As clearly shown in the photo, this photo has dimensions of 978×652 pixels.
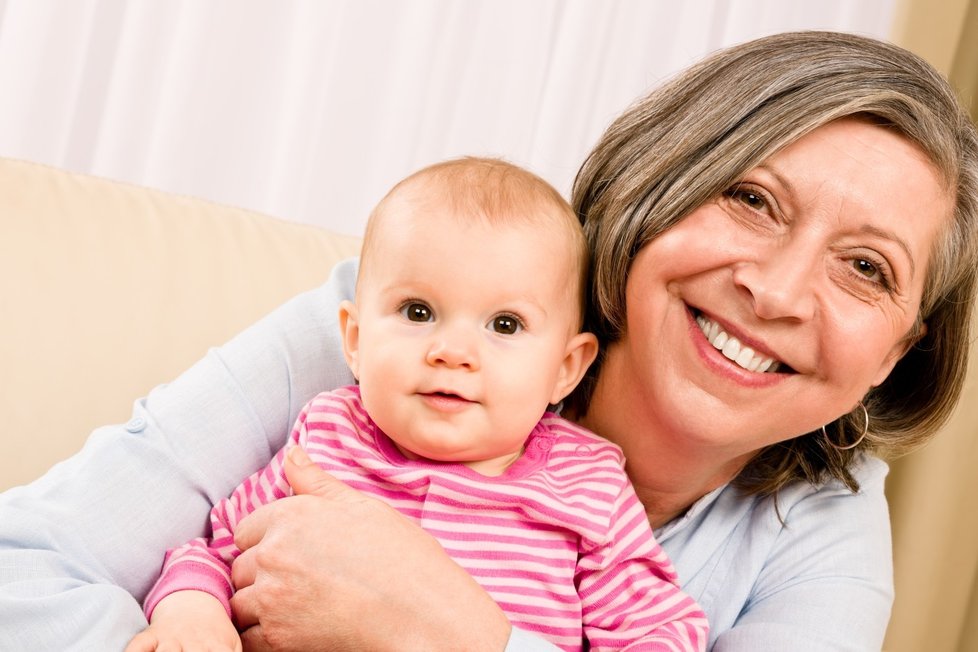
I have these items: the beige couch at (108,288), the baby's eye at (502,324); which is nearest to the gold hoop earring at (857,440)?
the baby's eye at (502,324)

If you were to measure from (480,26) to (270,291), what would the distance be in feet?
4.81

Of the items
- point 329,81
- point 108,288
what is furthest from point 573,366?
point 329,81

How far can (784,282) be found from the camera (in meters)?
1.44

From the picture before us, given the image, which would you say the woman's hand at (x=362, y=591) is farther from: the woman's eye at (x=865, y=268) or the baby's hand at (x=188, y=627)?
the woman's eye at (x=865, y=268)

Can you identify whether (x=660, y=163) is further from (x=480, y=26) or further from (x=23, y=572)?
(x=480, y=26)

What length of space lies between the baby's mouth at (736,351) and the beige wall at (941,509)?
1.58m

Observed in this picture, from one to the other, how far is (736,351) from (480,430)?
1.29 ft

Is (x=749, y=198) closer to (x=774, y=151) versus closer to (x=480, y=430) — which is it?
(x=774, y=151)

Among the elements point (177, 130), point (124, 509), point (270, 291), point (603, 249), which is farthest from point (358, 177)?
point (124, 509)

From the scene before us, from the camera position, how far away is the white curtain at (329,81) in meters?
2.80

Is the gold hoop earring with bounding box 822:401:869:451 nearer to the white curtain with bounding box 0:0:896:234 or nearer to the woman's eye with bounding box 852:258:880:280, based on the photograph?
the woman's eye with bounding box 852:258:880:280

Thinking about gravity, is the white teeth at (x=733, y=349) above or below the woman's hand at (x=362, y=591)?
above

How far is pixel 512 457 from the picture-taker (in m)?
1.44

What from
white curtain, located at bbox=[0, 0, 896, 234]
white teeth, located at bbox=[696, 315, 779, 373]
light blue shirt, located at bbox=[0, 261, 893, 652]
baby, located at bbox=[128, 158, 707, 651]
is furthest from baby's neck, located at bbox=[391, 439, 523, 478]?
white curtain, located at bbox=[0, 0, 896, 234]
